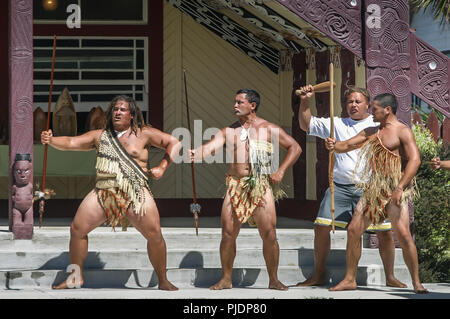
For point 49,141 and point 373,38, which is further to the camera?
point 373,38

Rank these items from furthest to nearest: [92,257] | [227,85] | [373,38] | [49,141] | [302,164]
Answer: [227,85]
[302,164]
[373,38]
[92,257]
[49,141]

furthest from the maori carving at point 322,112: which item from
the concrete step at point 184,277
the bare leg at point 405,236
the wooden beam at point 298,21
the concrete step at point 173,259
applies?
the bare leg at point 405,236

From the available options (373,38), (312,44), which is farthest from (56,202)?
(373,38)

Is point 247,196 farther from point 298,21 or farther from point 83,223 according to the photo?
point 298,21

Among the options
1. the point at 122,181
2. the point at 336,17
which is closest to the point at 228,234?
the point at 122,181

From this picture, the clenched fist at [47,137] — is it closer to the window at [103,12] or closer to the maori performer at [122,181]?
the maori performer at [122,181]

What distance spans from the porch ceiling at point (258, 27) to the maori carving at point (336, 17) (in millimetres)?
150

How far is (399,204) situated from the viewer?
9.27 m

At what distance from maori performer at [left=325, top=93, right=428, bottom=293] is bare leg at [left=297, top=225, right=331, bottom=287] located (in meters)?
0.32

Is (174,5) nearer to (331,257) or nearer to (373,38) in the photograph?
(373,38)

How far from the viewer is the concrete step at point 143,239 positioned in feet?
33.4

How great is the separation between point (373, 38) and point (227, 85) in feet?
10.5

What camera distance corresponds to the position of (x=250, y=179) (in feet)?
30.7

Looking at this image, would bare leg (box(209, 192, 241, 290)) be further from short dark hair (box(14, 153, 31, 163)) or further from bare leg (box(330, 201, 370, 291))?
short dark hair (box(14, 153, 31, 163))
